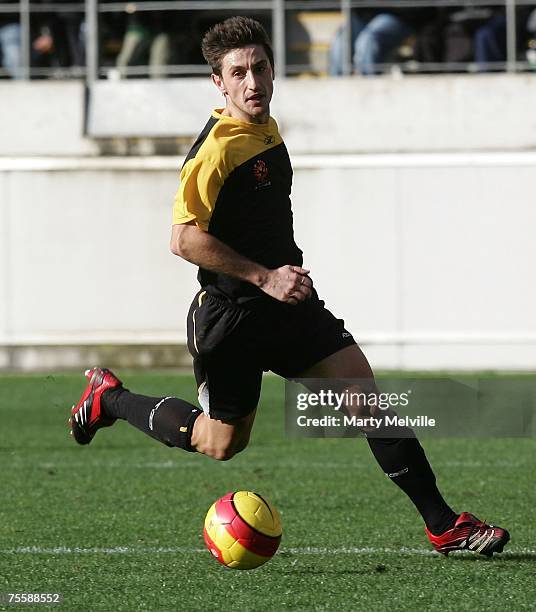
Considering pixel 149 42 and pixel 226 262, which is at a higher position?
pixel 149 42

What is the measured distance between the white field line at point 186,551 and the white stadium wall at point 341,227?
10.7m

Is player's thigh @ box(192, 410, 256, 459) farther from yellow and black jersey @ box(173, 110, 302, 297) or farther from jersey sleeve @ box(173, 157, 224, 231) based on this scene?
jersey sleeve @ box(173, 157, 224, 231)

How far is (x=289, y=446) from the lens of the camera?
9734 millimetres

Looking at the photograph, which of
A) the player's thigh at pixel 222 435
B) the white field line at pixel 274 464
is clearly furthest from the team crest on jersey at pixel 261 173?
the white field line at pixel 274 464

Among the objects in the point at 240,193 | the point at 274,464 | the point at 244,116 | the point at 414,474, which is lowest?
the point at 274,464

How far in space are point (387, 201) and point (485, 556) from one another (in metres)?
11.4

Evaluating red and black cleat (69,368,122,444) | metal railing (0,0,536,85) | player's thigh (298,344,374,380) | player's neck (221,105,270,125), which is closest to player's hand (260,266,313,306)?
player's thigh (298,344,374,380)

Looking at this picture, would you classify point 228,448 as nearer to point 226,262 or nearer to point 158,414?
point 158,414

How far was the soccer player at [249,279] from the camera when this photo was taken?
517 cm

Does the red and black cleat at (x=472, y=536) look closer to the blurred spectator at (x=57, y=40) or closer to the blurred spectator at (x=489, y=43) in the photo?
the blurred spectator at (x=489, y=43)

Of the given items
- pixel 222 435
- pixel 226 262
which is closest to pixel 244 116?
pixel 226 262

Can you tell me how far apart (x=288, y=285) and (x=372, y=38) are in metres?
12.6

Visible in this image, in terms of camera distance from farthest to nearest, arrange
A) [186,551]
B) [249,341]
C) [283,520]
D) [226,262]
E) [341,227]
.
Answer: [341,227] < [283,520] < [186,551] < [249,341] < [226,262]

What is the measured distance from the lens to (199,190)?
203 inches
